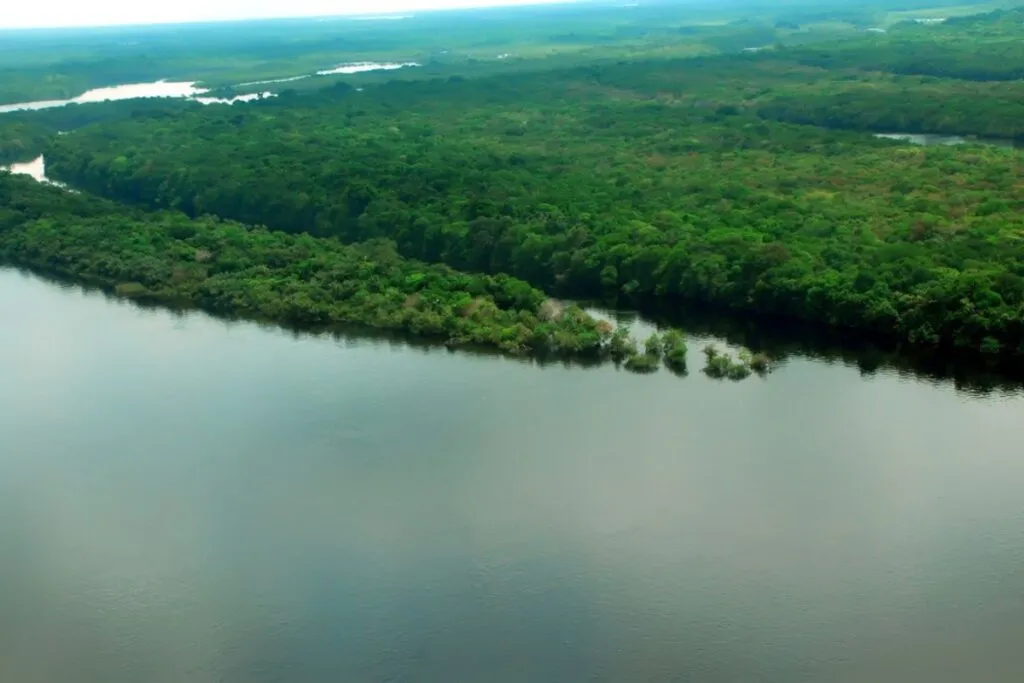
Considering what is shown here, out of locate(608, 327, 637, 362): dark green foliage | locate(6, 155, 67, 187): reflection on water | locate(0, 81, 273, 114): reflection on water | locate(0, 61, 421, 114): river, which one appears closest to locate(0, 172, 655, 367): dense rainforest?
locate(608, 327, 637, 362): dark green foliage

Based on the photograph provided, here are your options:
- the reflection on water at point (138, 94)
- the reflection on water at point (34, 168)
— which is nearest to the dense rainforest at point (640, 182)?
the reflection on water at point (34, 168)

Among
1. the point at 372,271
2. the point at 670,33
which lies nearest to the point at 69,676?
the point at 372,271

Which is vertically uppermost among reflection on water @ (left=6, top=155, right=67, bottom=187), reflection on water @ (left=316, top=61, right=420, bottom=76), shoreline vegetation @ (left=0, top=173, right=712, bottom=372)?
reflection on water @ (left=316, top=61, right=420, bottom=76)

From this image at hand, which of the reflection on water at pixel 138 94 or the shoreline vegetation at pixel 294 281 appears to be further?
the reflection on water at pixel 138 94

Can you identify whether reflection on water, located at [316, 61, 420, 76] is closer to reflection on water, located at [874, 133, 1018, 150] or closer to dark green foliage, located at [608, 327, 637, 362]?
reflection on water, located at [874, 133, 1018, 150]

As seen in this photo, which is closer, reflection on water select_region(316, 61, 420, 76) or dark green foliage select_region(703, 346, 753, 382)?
dark green foliage select_region(703, 346, 753, 382)

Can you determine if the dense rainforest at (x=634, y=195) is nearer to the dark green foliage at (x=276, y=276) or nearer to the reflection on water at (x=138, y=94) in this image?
the dark green foliage at (x=276, y=276)
